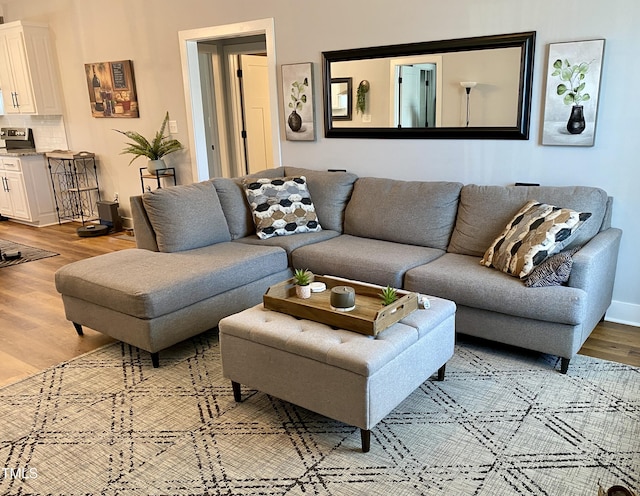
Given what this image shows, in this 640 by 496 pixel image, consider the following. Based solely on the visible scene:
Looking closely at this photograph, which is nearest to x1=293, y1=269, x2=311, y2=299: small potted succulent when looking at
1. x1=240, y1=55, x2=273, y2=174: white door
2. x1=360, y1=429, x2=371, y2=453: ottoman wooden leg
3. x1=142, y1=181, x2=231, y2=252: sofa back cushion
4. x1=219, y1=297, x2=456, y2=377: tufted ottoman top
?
x1=219, y1=297, x2=456, y2=377: tufted ottoman top

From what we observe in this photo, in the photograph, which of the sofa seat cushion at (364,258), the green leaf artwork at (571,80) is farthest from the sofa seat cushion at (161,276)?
the green leaf artwork at (571,80)

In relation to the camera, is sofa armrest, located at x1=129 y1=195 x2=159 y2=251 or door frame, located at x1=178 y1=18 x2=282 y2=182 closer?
sofa armrest, located at x1=129 y1=195 x2=159 y2=251

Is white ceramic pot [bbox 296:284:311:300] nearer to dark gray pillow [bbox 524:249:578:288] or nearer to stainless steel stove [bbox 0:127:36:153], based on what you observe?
dark gray pillow [bbox 524:249:578:288]

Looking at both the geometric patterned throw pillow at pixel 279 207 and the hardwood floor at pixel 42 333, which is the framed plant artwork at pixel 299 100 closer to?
the geometric patterned throw pillow at pixel 279 207

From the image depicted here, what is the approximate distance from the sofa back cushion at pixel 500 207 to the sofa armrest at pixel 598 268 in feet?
0.37

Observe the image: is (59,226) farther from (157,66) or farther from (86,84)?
Answer: (157,66)

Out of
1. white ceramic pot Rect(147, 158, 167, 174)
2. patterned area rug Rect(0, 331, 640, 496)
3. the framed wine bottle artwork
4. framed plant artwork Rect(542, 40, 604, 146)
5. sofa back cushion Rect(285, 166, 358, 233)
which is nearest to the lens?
patterned area rug Rect(0, 331, 640, 496)

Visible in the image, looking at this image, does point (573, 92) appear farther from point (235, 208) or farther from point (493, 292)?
point (235, 208)

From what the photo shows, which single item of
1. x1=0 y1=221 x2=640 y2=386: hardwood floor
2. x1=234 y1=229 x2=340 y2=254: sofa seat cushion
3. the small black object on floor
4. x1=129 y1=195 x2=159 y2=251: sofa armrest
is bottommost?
x1=0 y1=221 x2=640 y2=386: hardwood floor

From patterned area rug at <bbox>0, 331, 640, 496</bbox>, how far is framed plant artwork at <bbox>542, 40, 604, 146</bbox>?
141 cm

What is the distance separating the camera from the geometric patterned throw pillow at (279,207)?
154 inches

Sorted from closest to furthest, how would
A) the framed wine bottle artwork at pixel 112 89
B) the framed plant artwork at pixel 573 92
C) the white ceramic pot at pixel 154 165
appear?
the framed plant artwork at pixel 573 92
the white ceramic pot at pixel 154 165
the framed wine bottle artwork at pixel 112 89

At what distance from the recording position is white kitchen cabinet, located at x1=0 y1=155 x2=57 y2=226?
21.2 ft

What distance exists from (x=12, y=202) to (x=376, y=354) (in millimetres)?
6336
